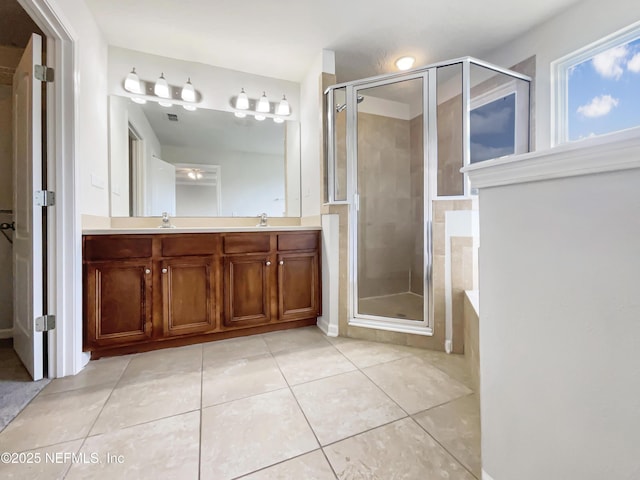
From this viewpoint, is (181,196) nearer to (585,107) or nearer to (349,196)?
(349,196)

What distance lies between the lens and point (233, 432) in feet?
3.65

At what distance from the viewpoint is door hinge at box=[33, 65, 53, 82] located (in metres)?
1.50

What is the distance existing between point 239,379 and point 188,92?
93.8 inches

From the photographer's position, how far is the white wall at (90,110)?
161 centimetres

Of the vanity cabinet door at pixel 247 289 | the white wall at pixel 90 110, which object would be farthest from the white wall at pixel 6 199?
the vanity cabinet door at pixel 247 289

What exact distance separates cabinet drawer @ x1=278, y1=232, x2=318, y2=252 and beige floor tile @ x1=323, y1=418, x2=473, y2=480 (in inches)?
55.9

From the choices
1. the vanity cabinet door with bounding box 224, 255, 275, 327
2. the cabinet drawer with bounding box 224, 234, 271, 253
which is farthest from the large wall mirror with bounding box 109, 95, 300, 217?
the vanity cabinet door with bounding box 224, 255, 275, 327

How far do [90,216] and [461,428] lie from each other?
2.44 m

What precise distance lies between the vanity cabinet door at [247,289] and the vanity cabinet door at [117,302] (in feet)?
1.69

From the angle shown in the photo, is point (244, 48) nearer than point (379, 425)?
No

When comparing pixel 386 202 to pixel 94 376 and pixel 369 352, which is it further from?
pixel 94 376

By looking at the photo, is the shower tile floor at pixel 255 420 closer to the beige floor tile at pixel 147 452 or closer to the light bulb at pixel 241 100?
the beige floor tile at pixel 147 452

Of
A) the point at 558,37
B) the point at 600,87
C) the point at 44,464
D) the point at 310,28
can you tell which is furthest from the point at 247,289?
the point at 558,37

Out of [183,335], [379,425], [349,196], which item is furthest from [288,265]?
[379,425]
